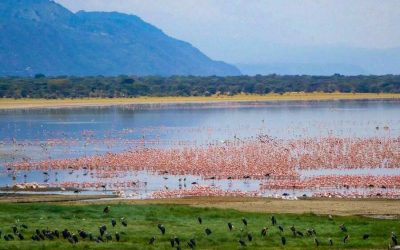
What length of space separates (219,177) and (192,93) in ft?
417

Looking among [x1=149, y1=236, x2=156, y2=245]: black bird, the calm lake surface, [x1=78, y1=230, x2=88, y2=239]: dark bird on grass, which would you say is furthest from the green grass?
the calm lake surface

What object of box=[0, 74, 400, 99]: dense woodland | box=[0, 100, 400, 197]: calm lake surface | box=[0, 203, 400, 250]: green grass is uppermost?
box=[0, 74, 400, 99]: dense woodland

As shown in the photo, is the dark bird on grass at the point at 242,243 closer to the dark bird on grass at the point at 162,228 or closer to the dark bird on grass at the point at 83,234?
the dark bird on grass at the point at 162,228

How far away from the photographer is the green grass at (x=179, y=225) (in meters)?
26.2

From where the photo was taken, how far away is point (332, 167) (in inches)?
1969

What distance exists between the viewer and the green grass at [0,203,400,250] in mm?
26234

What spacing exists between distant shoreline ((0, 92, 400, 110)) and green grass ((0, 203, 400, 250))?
344ft

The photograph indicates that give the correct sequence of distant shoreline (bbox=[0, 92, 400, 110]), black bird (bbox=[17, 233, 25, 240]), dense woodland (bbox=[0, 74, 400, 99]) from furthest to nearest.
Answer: dense woodland (bbox=[0, 74, 400, 99]) < distant shoreline (bbox=[0, 92, 400, 110]) < black bird (bbox=[17, 233, 25, 240])

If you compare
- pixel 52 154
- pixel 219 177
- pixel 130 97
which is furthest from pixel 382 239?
pixel 130 97

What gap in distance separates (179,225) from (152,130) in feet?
179

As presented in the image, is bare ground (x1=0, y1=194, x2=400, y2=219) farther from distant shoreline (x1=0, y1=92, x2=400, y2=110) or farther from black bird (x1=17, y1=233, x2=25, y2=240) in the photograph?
distant shoreline (x1=0, y1=92, x2=400, y2=110)

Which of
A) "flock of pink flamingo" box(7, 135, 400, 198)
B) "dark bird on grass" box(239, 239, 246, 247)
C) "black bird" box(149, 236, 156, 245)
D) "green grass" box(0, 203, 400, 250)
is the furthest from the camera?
"flock of pink flamingo" box(7, 135, 400, 198)

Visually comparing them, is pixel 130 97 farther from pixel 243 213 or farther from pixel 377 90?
pixel 243 213

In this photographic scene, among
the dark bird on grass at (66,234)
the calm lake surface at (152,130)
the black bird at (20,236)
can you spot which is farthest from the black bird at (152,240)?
the calm lake surface at (152,130)
